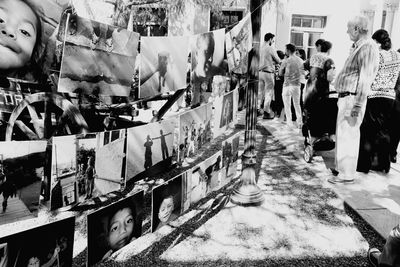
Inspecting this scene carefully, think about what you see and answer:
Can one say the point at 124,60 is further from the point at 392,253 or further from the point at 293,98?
the point at 293,98

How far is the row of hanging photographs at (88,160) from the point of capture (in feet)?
5.80

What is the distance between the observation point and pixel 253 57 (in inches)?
146

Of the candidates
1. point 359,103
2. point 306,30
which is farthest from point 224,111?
point 306,30

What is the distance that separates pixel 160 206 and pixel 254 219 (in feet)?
4.09

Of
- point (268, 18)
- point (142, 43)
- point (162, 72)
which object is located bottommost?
point (162, 72)

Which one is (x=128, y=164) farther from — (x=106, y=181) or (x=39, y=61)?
(x=39, y=61)

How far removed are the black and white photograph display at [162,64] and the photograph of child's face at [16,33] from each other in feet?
1.99

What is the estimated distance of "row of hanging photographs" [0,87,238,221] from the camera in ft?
5.80

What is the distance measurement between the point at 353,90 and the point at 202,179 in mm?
2302

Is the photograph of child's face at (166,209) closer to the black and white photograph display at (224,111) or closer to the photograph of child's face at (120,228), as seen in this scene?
the photograph of child's face at (120,228)

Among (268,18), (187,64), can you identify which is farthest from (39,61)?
(268,18)

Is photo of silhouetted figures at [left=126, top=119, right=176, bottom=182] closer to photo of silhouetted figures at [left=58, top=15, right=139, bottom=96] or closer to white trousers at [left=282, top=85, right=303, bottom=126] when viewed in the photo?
photo of silhouetted figures at [left=58, top=15, right=139, bottom=96]

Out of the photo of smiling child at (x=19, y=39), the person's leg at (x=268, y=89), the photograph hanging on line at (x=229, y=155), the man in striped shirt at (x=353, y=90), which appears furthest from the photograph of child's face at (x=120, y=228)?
the person's leg at (x=268, y=89)

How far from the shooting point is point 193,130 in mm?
2836
